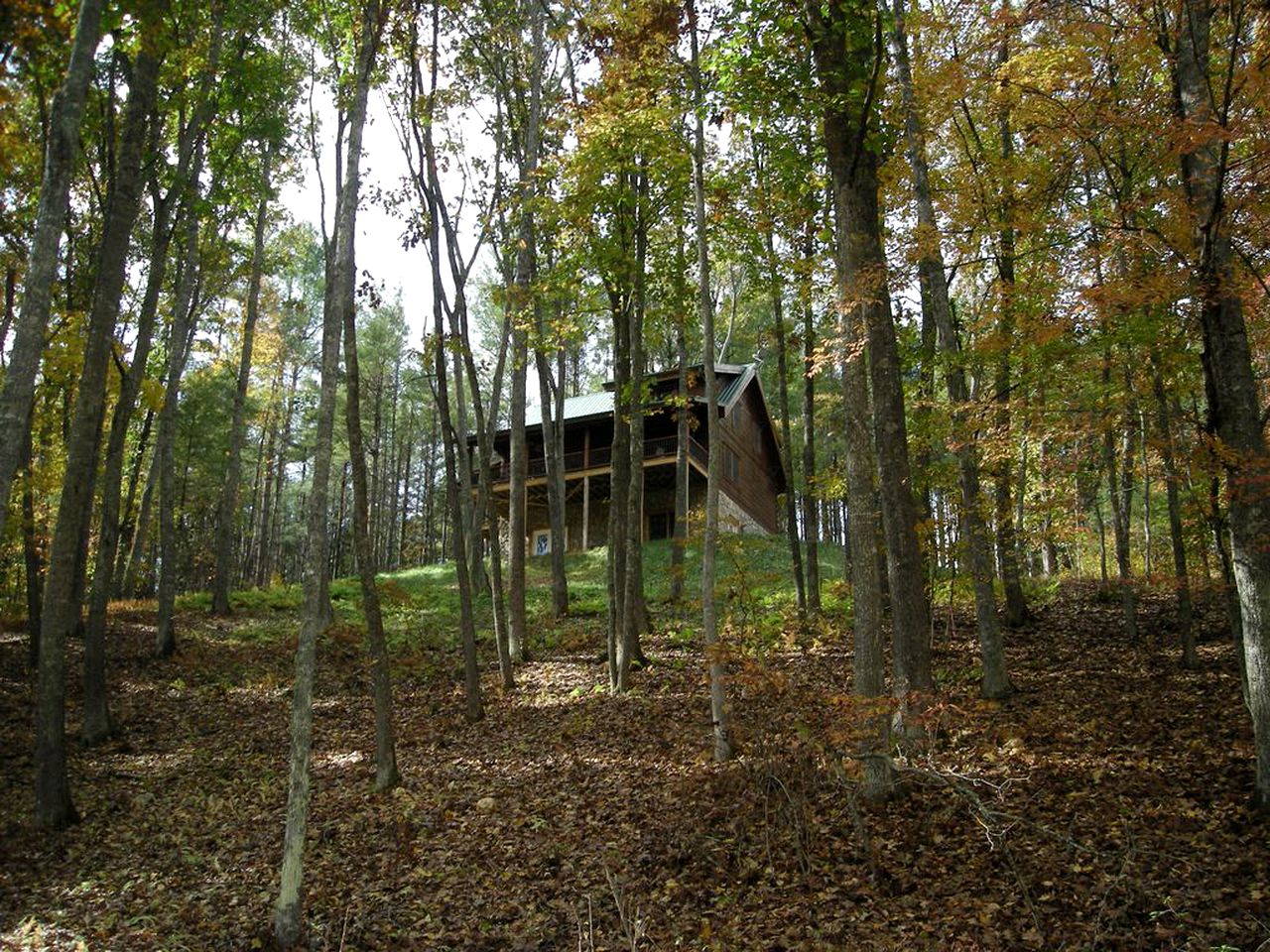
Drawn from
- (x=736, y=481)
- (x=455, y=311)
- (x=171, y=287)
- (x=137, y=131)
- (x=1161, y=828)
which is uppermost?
(x=171, y=287)

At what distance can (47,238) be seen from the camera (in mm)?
6629

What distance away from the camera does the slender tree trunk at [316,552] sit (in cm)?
582

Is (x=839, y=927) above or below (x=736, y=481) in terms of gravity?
below

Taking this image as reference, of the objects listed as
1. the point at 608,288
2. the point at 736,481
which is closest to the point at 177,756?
the point at 608,288

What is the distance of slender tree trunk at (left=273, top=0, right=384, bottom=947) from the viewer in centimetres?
582

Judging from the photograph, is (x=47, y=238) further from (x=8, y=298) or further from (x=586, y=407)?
(x=586, y=407)

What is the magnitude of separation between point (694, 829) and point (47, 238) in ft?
25.5

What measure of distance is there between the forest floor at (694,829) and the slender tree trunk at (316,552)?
47 cm

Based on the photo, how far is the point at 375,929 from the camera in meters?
6.02

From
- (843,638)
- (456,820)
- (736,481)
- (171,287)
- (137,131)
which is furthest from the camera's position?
(736,481)

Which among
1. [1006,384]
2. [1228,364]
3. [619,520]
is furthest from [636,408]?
[1228,364]

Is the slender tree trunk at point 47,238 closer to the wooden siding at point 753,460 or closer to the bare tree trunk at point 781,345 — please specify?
the bare tree trunk at point 781,345

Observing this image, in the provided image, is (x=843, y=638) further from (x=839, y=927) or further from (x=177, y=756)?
(x=177, y=756)

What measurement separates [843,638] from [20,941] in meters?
11.7
